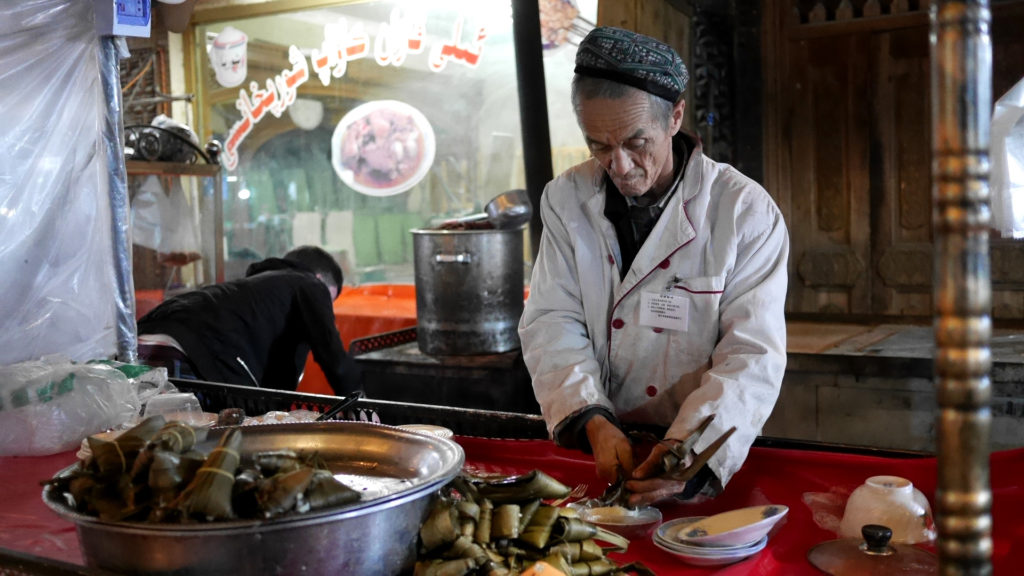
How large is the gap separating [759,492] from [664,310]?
1.35ft

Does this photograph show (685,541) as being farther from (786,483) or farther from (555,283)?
(555,283)

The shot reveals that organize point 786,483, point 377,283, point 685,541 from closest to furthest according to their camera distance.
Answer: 1. point 685,541
2. point 786,483
3. point 377,283

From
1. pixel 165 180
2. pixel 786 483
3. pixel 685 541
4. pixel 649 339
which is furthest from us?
pixel 165 180

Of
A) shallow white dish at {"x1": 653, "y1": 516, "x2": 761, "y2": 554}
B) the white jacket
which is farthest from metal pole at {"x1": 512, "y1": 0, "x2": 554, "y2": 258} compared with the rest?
shallow white dish at {"x1": 653, "y1": 516, "x2": 761, "y2": 554}

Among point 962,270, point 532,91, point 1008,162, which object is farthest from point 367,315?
point 962,270

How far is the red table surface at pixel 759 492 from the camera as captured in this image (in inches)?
54.7

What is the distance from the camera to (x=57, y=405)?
221cm

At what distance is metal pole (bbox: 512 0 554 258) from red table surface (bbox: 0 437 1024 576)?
1899 millimetres

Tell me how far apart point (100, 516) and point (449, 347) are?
286 centimetres

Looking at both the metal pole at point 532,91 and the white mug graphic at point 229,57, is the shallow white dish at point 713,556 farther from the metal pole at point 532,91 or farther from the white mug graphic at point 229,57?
the white mug graphic at point 229,57

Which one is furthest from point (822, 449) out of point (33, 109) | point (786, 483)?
point (33, 109)

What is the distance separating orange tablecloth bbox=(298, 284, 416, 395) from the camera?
207 inches

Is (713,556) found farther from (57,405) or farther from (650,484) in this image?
(57,405)

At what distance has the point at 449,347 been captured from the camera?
3.97 m
